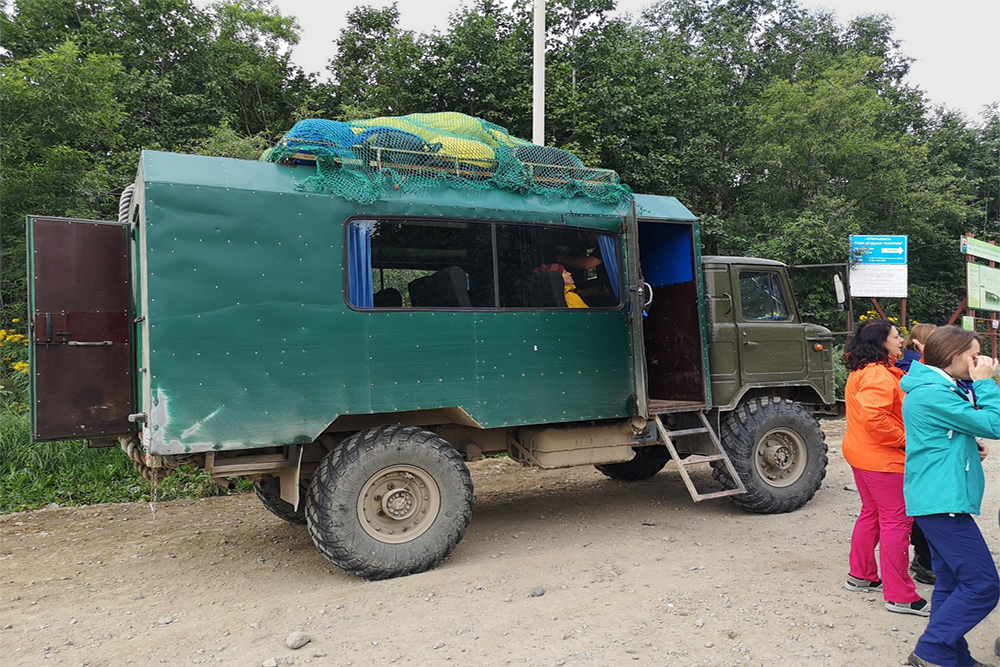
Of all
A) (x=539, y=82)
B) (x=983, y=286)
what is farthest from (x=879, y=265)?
(x=539, y=82)

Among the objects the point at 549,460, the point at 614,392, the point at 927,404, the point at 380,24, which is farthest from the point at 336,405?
the point at 380,24

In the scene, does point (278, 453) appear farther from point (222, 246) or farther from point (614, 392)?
point (614, 392)

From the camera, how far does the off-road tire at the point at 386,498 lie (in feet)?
15.3

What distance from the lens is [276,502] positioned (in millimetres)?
5855

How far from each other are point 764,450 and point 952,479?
3.19m

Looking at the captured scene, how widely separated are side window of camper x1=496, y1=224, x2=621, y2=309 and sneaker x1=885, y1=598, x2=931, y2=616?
2.90 meters

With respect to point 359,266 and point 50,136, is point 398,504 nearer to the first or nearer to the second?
point 359,266

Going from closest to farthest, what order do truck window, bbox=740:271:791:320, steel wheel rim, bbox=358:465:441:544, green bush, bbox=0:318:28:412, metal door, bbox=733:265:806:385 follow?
steel wheel rim, bbox=358:465:441:544 < metal door, bbox=733:265:806:385 < truck window, bbox=740:271:791:320 < green bush, bbox=0:318:28:412

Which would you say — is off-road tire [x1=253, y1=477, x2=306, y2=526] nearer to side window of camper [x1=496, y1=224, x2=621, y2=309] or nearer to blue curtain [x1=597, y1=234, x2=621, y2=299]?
side window of camper [x1=496, y1=224, x2=621, y2=309]

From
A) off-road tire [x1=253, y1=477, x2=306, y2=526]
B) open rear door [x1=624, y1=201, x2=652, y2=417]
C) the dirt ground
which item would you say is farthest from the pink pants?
off-road tire [x1=253, y1=477, x2=306, y2=526]

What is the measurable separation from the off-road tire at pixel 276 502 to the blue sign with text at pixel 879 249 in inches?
443

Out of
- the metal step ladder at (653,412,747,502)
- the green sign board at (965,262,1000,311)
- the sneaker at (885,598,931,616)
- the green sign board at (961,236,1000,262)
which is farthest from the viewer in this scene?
the green sign board at (965,262,1000,311)

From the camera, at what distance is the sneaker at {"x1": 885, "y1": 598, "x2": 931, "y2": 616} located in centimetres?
390

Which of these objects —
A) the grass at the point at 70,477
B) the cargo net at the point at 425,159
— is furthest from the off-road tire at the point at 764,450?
the grass at the point at 70,477
